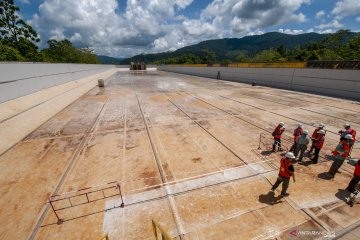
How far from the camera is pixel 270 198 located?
18.9ft

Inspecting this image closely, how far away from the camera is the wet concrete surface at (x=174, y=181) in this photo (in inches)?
193

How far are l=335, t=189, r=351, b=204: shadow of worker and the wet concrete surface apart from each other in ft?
0.15

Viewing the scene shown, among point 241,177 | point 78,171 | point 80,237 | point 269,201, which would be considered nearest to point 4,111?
point 78,171

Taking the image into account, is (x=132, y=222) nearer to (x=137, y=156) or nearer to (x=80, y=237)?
(x=80, y=237)

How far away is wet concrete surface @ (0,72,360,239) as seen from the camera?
4898 millimetres

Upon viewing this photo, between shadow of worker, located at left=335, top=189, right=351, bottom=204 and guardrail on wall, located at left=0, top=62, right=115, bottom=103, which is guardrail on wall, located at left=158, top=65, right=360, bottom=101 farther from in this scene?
guardrail on wall, located at left=0, top=62, right=115, bottom=103

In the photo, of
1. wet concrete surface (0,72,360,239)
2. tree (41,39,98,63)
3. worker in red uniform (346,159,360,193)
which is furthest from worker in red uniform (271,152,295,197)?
tree (41,39,98,63)

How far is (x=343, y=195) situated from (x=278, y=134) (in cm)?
314

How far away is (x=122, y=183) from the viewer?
666 centimetres

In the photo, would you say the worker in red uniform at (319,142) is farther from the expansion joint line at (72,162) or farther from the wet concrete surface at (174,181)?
the expansion joint line at (72,162)

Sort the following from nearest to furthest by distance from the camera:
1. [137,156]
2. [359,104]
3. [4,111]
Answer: [137,156], [4,111], [359,104]

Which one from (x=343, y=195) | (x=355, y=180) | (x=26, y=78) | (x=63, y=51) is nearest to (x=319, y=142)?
(x=355, y=180)

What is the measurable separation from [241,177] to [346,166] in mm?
4516

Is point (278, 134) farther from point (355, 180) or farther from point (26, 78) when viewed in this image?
point (26, 78)
